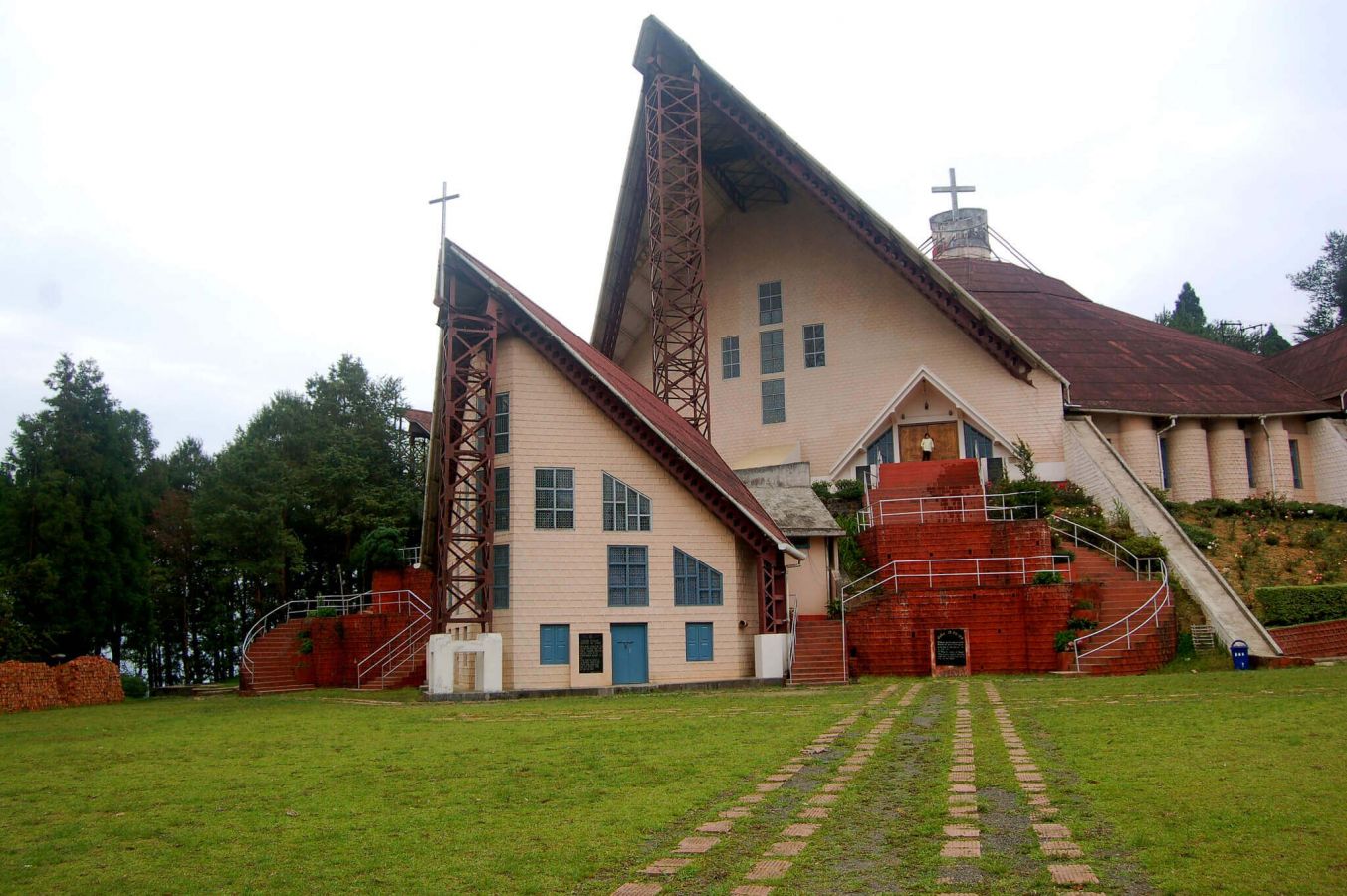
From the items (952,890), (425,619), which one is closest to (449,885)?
(952,890)

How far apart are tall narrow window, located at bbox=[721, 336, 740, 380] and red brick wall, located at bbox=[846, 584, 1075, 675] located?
16.8 m

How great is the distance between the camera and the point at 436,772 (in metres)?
12.9

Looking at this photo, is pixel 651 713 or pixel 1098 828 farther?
pixel 651 713

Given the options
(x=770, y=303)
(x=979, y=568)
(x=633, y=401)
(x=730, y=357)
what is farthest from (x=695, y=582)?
(x=770, y=303)

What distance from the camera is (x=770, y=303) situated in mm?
42906

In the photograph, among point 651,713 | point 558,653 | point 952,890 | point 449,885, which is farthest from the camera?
point 558,653

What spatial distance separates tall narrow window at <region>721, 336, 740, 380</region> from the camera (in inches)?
1705

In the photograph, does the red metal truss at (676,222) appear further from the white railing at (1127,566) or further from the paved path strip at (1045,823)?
the paved path strip at (1045,823)

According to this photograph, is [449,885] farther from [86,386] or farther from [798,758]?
[86,386]

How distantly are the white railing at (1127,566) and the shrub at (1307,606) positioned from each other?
8.26 ft

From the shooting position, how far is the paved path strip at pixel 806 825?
25.1 feet

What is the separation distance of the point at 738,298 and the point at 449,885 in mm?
36965

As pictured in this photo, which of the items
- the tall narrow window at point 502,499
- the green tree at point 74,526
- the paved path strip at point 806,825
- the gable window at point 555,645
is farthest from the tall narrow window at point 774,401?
the paved path strip at point 806,825

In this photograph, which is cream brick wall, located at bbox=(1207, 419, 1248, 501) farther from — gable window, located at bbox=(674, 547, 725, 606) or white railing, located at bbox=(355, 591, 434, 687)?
white railing, located at bbox=(355, 591, 434, 687)
